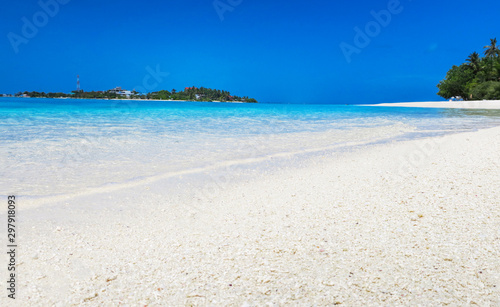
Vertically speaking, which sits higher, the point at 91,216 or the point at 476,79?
the point at 476,79

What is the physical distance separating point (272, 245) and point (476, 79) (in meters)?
80.5

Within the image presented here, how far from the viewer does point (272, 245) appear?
2684mm

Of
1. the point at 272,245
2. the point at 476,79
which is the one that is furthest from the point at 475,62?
the point at 272,245

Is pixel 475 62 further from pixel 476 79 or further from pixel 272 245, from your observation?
pixel 272 245

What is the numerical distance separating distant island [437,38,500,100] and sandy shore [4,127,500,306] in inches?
2729

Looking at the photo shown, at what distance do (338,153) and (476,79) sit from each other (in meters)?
75.0

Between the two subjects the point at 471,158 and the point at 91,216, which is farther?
the point at 471,158

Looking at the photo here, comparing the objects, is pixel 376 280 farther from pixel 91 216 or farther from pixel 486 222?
pixel 91 216

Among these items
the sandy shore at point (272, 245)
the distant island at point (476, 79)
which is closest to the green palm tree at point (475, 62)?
the distant island at point (476, 79)

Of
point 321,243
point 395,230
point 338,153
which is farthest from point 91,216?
point 338,153

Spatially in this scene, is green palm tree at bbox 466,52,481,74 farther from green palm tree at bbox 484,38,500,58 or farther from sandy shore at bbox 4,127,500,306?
sandy shore at bbox 4,127,500,306

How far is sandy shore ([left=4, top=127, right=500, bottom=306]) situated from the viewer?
2037 millimetres

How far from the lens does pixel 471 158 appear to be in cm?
627

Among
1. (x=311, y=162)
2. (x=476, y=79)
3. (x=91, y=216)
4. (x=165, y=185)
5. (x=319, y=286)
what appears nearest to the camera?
(x=319, y=286)
